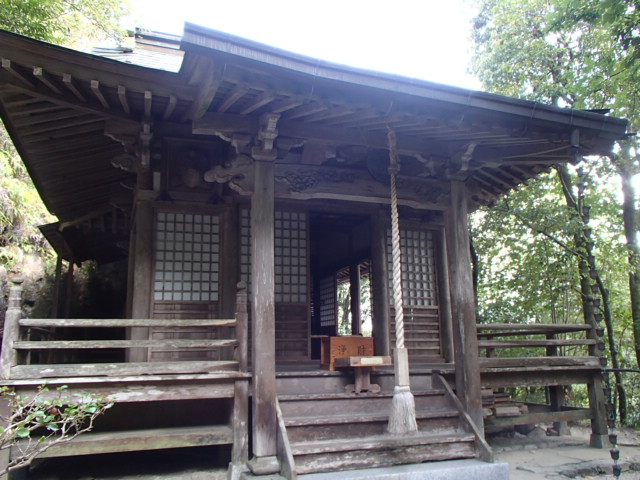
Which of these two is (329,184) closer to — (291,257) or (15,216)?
(291,257)

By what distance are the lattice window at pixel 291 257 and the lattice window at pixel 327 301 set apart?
166 inches

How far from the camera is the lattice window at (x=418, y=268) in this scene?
8328 millimetres

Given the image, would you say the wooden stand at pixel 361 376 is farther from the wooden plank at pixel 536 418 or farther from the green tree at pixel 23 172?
the green tree at pixel 23 172

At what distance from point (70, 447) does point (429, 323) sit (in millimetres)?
5486

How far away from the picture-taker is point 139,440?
5082mm

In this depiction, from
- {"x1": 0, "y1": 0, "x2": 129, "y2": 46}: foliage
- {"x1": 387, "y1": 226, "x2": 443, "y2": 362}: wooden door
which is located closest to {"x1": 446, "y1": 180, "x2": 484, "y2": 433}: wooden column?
{"x1": 387, "y1": 226, "x2": 443, "y2": 362}: wooden door

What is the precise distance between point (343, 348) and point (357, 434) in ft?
5.21

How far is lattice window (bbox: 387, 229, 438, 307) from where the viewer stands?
833 cm

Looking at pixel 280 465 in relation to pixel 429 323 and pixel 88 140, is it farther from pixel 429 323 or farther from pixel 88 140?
pixel 88 140

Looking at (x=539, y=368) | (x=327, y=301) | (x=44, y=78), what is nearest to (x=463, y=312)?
(x=539, y=368)

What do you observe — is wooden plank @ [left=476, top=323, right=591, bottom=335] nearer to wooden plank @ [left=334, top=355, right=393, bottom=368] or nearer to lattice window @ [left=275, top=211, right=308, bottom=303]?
wooden plank @ [left=334, top=355, right=393, bottom=368]

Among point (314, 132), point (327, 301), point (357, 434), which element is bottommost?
point (357, 434)

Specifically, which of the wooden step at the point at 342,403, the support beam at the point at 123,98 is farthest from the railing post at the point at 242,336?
the support beam at the point at 123,98

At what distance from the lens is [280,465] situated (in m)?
4.86
